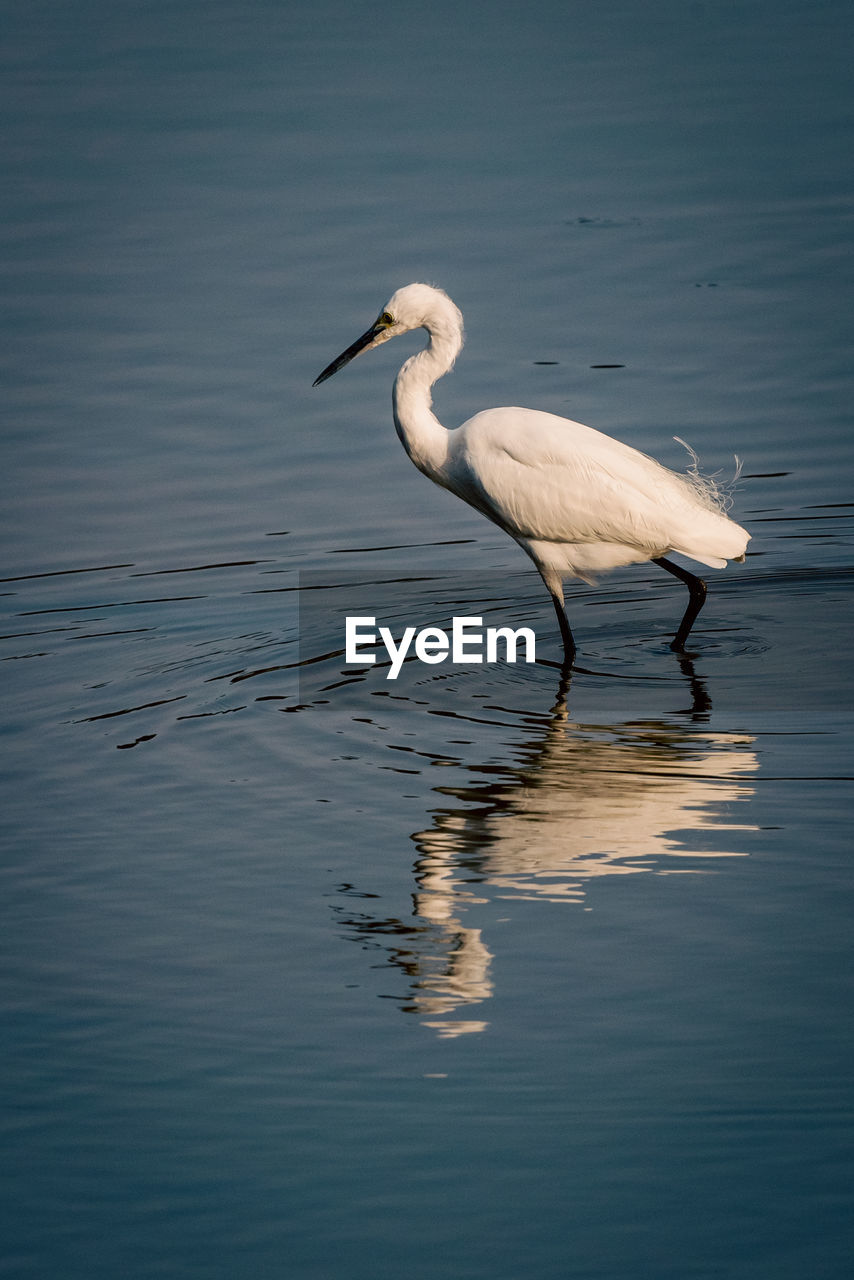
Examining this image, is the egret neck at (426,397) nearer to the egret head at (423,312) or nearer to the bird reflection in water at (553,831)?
the egret head at (423,312)

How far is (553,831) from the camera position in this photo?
6.48 m

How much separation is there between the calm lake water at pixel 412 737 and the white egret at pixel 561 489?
46 centimetres

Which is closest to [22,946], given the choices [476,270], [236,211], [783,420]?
[783,420]

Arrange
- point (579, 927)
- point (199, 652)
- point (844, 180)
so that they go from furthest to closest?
point (844, 180) < point (199, 652) < point (579, 927)

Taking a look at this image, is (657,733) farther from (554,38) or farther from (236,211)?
(554,38)

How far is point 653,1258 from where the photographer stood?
4.03 meters

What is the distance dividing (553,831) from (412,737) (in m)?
1.26

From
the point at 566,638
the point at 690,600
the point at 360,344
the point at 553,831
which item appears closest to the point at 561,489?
the point at 566,638

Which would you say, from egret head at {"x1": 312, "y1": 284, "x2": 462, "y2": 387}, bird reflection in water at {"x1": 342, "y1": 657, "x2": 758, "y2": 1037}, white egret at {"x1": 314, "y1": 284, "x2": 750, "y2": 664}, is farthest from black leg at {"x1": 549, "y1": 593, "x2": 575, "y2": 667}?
egret head at {"x1": 312, "y1": 284, "x2": 462, "y2": 387}

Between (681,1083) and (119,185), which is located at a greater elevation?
(119,185)

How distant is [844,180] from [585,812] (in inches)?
458

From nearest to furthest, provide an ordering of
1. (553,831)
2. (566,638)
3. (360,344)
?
(553,831)
(566,638)
(360,344)

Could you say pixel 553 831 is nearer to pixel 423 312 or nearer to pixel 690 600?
pixel 690 600

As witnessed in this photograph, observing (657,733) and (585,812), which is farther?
(657,733)
